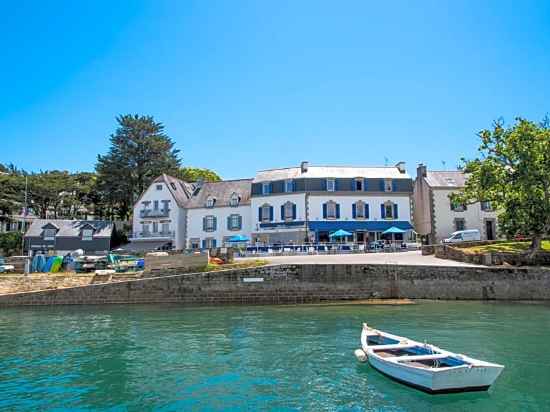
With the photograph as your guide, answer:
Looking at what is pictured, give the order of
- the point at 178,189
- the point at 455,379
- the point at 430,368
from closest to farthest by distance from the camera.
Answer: the point at 455,379 → the point at 430,368 → the point at 178,189

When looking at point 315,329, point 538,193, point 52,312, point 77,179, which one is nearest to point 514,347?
point 315,329

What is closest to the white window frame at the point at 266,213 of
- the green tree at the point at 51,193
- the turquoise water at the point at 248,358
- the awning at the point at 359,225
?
the awning at the point at 359,225

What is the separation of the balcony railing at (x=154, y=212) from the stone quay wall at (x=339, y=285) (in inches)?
845

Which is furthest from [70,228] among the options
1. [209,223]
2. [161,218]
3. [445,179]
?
[445,179]

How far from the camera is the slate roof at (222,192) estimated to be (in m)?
44.0

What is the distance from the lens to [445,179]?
40750mm

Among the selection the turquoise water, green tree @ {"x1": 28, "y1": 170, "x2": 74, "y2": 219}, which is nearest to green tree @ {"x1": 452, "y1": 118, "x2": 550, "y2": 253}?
the turquoise water

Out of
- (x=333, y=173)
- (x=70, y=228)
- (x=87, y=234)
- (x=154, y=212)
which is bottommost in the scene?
(x=87, y=234)

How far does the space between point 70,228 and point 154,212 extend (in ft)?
30.7

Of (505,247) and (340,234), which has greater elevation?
(340,234)

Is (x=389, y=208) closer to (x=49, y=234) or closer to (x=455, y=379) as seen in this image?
(x=455, y=379)

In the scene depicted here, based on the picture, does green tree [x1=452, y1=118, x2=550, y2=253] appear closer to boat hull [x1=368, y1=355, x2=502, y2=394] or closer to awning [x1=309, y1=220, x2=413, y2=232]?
awning [x1=309, y1=220, x2=413, y2=232]

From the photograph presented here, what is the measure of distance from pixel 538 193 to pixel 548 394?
19984mm

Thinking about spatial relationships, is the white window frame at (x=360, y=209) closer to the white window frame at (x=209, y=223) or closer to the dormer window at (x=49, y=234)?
the white window frame at (x=209, y=223)
